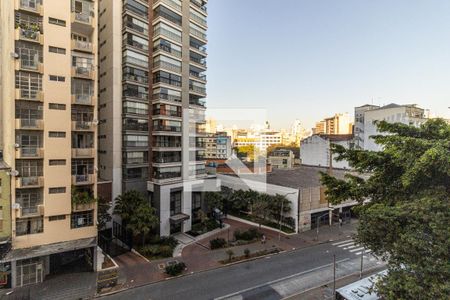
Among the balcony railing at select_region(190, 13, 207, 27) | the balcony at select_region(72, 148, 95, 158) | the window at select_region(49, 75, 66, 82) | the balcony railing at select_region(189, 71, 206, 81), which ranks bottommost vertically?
the balcony at select_region(72, 148, 95, 158)

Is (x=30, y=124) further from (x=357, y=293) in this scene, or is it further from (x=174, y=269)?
(x=357, y=293)

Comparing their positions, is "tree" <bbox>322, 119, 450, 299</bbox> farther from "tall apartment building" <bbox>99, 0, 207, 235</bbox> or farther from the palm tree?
"tall apartment building" <bbox>99, 0, 207, 235</bbox>

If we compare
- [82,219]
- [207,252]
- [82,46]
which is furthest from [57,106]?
[207,252]

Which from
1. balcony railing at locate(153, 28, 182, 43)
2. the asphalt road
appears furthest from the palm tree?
balcony railing at locate(153, 28, 182, 43)

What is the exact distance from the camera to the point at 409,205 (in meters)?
13.0

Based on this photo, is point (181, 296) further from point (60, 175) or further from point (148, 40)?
point (148, 40)

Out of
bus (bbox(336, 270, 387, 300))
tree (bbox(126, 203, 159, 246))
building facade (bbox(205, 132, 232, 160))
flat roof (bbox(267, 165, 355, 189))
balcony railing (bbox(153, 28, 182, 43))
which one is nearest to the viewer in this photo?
bus (bbox(336, 270, 387, 300))

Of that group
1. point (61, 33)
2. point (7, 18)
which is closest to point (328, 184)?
point (61, 33)

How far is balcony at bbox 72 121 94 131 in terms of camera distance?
25112 millimetres

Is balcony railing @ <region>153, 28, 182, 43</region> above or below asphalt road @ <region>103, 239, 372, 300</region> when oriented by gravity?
above

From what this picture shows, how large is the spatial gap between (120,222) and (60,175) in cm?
1128

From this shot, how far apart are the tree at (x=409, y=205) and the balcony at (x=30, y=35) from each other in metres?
24.6

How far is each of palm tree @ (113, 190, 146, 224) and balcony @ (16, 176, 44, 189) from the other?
27.2 ft

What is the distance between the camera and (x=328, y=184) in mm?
16688
